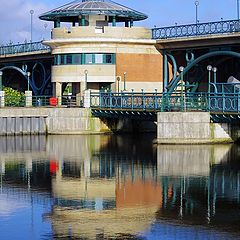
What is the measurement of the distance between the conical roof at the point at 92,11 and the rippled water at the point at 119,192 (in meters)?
20.8

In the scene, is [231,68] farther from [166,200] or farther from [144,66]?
[166,200]

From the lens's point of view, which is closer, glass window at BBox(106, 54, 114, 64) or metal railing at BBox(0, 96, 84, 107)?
glass window at BBox(106, 54, 114, 64)

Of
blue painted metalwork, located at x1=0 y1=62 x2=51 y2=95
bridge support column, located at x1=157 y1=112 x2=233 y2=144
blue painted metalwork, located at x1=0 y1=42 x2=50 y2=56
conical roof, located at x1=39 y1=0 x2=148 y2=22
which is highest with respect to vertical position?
conical roof, located at x1=39 y1=0 x2=148 y2=22

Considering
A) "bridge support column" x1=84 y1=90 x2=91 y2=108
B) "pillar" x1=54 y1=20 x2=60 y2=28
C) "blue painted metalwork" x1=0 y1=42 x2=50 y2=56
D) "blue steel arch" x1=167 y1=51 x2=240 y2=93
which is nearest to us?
"blue steel arch" x1=167 y1=51 x2=240 y2=93

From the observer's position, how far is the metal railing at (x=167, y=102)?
5441cm

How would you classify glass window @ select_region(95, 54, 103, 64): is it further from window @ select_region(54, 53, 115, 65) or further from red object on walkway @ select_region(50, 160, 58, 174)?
red object on walkway @ select_region(50, 160, 58, 174)

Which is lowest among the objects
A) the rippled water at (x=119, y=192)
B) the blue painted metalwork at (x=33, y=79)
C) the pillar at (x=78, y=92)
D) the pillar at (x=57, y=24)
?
the rippled water at (x=119, y=192)

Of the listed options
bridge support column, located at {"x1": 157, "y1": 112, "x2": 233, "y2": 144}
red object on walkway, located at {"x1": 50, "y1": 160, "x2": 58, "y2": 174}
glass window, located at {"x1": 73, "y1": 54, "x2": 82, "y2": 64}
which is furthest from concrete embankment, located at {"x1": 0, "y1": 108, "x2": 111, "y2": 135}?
red object on walkway, located at {"x1": 50, "y1": 160, "x2": 58, "y2": 174}

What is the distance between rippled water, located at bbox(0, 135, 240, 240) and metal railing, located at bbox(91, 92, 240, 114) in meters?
3.01

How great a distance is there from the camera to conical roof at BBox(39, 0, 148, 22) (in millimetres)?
→ 73812

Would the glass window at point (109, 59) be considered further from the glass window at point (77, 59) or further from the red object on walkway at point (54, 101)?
the red object on walkway at point (54, 101)

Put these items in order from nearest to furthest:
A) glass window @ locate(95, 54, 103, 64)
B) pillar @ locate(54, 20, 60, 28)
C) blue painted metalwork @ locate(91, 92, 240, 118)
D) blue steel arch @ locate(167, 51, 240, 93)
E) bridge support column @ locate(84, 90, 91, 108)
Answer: blue painted metalwork @ locate(91, 92, 240, 118), blue steel arch @ locate(167, 51, 240, 93), bridge support column @ locate(84, 90, 91, 108), glass window @ locate(95, 54, 103, 64), pillar @ locate(54, 20, 60, 28)

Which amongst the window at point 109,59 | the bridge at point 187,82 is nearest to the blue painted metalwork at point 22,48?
the bridge at point 187,82

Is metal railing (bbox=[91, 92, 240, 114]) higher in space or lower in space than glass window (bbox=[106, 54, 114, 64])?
lower
